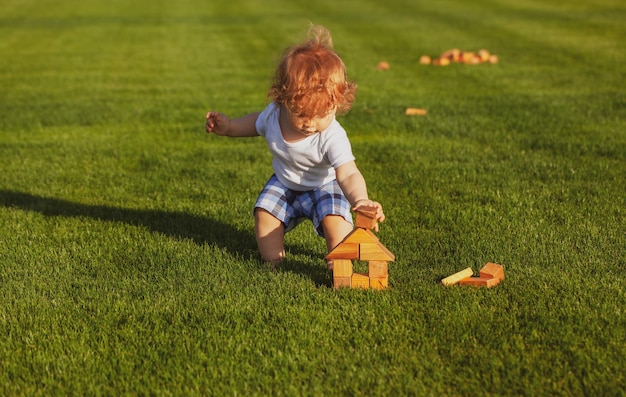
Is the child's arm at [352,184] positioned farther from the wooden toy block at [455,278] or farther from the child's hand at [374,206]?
the wooden toy block at [455,278]

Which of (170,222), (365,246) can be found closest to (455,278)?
(365,246)

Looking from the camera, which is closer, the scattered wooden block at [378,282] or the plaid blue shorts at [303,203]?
the scattered wooden block at [378,282]

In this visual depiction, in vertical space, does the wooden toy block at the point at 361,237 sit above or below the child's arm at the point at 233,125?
below

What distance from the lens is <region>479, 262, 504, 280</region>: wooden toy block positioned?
4.17m

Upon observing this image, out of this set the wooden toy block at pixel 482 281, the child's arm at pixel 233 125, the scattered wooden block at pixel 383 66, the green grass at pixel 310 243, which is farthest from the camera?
the scattered wooden block at pixel 383 66

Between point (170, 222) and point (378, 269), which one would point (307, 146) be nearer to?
point (378, 269)

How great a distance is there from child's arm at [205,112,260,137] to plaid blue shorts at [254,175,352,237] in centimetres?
31

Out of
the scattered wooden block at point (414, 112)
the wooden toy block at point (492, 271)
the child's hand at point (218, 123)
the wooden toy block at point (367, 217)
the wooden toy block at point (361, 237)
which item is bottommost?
the scattered wooden block at point (414, 112)

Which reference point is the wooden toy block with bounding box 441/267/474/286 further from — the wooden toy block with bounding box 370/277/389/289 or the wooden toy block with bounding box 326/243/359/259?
the wooden toy block with bounding box 326/243/359/259

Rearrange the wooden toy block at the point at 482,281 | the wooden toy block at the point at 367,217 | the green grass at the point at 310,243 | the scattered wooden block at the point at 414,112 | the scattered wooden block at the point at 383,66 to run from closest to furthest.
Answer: the green grass at the point at 310,243, the wooden toy block at the point at 367,217, the wooden toy block at the point at 482,281, the scattered wooden block at the point at 414,112, the scattered wooden block at the point at 383,66

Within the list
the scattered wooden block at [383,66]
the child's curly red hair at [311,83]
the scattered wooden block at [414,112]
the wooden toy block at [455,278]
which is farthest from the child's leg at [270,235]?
the scattered wooden block at [383,66]

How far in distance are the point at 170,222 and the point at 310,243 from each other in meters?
0.95

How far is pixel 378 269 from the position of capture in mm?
4105

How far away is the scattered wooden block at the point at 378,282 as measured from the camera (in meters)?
4.13
